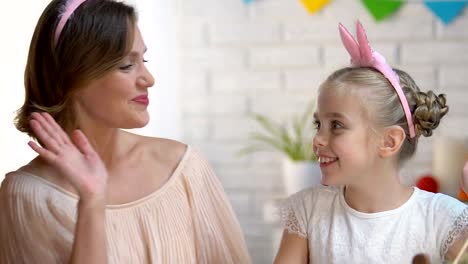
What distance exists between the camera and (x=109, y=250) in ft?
5.22

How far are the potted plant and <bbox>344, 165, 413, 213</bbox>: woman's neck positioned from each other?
134cm

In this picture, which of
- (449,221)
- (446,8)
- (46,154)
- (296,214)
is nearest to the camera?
(46,154)

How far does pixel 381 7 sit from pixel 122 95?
Result: 68.1 inches

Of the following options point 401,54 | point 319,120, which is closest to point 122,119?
point 319,120

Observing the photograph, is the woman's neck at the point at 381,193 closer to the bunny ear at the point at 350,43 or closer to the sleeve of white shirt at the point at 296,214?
the sleeve of white shirt at the point at 296,214

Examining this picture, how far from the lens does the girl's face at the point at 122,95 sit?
1.57 m

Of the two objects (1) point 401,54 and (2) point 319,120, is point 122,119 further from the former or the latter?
(1) point 401,54

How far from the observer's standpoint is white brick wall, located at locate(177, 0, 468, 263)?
308 cm

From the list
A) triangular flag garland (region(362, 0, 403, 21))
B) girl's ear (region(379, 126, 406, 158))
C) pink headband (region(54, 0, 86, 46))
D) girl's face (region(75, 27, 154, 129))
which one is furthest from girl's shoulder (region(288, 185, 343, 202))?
triangular flag garland (region(362, 0, 403, 21))

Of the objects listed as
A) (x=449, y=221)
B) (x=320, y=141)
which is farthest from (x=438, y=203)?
(x=320, y=141)

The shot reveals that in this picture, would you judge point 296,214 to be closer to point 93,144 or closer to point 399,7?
point 93,144

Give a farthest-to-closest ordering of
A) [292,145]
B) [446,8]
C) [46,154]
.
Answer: [292,145] < [446,8] < [46,154]

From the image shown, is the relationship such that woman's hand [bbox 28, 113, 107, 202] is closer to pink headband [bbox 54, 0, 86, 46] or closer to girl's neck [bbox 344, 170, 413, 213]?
pink headband [bbox 54, 0, 86, 46]

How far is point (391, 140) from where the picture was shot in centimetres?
156
